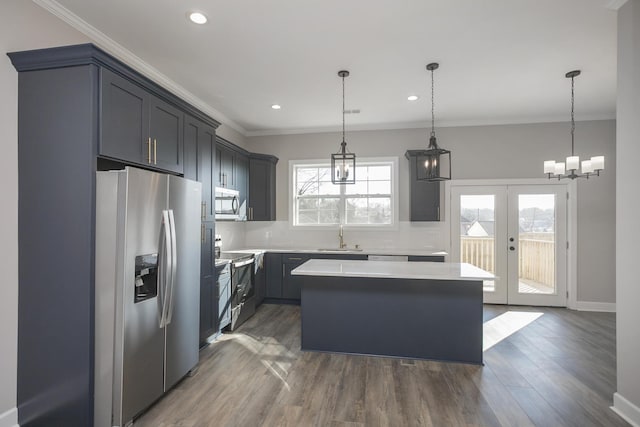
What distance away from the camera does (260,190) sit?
18.0 feet

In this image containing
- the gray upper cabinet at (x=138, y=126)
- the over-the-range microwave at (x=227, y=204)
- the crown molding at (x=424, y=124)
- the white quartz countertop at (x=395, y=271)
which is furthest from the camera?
the crown molding at (x=424, y=124)

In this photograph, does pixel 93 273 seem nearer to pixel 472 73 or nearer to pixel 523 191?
pixel 472 73

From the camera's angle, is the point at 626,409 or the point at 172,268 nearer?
the point at 626,409

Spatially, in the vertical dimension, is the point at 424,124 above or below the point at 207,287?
above

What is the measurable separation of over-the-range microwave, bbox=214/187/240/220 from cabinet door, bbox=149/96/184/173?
4.22 ft

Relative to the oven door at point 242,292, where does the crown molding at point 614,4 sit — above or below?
above

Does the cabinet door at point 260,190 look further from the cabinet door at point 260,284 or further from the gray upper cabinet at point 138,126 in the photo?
the gray upper cabinet at point 138,126

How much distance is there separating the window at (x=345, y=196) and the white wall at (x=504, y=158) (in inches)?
6.6

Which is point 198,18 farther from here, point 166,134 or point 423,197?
point 423,197

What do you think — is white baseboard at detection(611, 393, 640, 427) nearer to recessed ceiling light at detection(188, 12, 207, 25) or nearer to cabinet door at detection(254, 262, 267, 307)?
cabinet door at detection(254, 262, 267, 307)

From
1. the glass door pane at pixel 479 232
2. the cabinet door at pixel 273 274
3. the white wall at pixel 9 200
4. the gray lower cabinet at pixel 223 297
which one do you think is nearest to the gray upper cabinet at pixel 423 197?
the glass door pane at pixel 479 232

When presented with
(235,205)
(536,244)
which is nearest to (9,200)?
(235,205)

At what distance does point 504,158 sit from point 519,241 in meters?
1.32

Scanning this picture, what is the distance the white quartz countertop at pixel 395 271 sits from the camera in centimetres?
287
